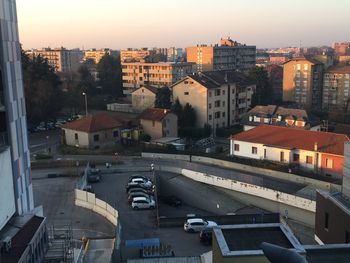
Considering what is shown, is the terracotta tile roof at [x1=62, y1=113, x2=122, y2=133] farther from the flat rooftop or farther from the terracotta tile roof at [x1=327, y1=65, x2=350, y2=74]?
the terracotta tile roof at [x1=327, y1=65, x2=350, y2=74]

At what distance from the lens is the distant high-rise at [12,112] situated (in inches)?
535

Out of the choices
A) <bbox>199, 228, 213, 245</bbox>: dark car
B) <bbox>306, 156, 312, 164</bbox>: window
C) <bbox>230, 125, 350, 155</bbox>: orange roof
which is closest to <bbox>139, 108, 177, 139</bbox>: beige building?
<bbox>230, 125, 350, 155</bbox>: orange roof

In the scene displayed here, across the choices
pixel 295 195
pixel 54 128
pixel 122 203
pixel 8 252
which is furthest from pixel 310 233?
pixel 54 128

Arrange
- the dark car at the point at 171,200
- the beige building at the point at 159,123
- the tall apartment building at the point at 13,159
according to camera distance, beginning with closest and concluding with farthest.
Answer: the tall apartment building at the point at 13,159, the dark car at the point at 171,200, the beige building at the point at 159,123

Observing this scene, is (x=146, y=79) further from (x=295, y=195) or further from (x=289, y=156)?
(x=295, y=195)

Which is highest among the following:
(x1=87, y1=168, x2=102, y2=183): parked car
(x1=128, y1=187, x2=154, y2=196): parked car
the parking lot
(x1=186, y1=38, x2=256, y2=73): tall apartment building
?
(x1=186, y1=38, x2=256, y2=73): tall apartment building

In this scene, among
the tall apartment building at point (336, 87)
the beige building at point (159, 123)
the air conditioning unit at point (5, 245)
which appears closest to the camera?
the air conditioning unit at point (5, 245)

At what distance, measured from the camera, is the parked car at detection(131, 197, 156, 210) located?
21141 mm

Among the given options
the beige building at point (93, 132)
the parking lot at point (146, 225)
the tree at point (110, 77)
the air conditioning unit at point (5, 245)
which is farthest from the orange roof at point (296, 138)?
the tree at point (110, 77)

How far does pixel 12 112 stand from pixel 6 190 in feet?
8.67

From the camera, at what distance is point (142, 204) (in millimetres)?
21172

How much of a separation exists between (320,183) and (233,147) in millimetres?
8129

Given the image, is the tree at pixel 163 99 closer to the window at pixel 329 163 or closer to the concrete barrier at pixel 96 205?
the window at pixel 329 163

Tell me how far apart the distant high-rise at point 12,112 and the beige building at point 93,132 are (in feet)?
56.7
